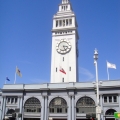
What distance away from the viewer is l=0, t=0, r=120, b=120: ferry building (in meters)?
50.0

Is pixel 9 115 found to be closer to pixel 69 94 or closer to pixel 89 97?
pixel 69 94

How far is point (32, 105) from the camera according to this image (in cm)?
5494

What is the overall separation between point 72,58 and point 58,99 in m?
15.9

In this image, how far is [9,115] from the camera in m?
55.1

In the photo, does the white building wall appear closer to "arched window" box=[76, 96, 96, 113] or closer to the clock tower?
the clock tower

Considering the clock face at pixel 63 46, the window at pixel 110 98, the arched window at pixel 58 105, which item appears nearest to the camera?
the window at pixel 110 98

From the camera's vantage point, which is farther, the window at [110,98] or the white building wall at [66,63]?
the white building wall at [66,63]

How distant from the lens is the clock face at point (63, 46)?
64625mm

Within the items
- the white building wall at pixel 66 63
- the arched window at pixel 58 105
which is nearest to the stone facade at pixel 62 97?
the arched window at pixel 58 105

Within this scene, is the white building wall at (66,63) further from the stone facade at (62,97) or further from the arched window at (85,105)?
the arched window at (85,105)

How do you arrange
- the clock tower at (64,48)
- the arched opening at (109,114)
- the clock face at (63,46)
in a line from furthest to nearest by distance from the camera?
the clock face at (63,46), the clock tower at (64,48), the arched opening at (109,114)

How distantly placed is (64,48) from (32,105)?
72.3ft

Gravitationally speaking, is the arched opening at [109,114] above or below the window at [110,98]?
below

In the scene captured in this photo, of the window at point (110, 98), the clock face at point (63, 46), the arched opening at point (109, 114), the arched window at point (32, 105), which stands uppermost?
the clock face at point (63, 46)
